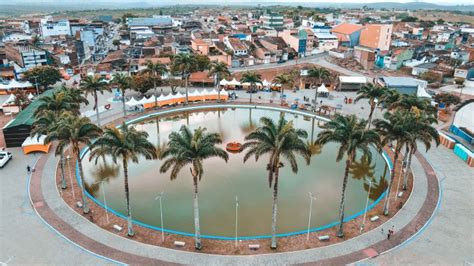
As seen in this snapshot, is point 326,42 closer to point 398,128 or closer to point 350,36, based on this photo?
point 350,36

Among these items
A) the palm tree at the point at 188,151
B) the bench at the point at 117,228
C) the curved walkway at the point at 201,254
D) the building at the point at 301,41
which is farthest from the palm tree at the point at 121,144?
the building at the point at 301,41

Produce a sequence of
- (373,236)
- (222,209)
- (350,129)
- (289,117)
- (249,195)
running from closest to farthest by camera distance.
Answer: (350,129)
(373,236)
(222,209)
(249,195)
(289,117)

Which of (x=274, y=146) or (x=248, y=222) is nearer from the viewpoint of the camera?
(x=274, y=146)

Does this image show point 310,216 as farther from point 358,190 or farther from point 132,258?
point 132,258

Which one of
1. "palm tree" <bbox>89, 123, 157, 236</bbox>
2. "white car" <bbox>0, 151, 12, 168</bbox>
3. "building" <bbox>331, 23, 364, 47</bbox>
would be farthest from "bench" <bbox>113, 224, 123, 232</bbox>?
"building" <bbox>331, 23, 364, 47</bbox>

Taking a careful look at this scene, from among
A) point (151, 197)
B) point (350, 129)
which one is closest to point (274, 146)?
A: point (350, 129)

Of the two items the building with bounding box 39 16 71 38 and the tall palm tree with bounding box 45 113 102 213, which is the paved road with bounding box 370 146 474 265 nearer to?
the tall palm tree with bounding box 45 113 102 213
